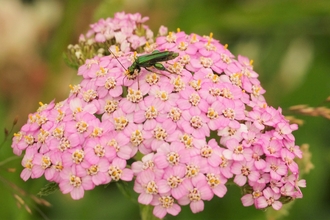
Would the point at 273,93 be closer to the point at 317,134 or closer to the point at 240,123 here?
the point at 317,134

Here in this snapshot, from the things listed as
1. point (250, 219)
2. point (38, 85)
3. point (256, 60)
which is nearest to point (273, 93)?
point (256, 60)

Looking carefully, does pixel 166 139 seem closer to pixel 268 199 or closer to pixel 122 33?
pixel 268 199

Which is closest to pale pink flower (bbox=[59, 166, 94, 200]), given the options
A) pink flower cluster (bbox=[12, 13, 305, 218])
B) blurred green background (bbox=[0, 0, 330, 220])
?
pink flower cluster (bbox=[12, 13, 305, 218])

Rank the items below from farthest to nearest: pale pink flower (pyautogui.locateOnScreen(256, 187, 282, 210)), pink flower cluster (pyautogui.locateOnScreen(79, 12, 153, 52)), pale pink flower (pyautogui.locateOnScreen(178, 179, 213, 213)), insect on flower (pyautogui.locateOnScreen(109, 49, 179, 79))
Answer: pink flower cluster (pyautogui.locateOnScreen(79, 12, 153, 52)) < insect on flower (pyautogui.locateOnScreen(109, 49, 179, 79)) < pale pink flower (pyautogui.locateOnScreen(256, 187, 282, 210)) < pale pink flower (pyautogui.locateOnScreen(178, 179, 213, 213))

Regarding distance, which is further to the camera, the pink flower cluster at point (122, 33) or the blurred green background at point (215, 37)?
the blurred green background at point (215, 37)

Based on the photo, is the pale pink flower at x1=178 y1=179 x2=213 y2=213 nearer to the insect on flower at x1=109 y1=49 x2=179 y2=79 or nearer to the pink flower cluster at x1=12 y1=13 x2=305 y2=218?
the pink flower cluster at x1=12 y1=13 x2=305 y2=218

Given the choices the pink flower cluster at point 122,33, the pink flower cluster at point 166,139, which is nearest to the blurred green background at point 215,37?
the pink flower cluster at point 122,33

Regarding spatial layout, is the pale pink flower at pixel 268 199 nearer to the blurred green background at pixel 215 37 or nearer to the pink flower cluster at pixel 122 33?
the pink flower cluster at pixel 122 33

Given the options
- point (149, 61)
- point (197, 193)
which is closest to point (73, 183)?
point (197, 193)
